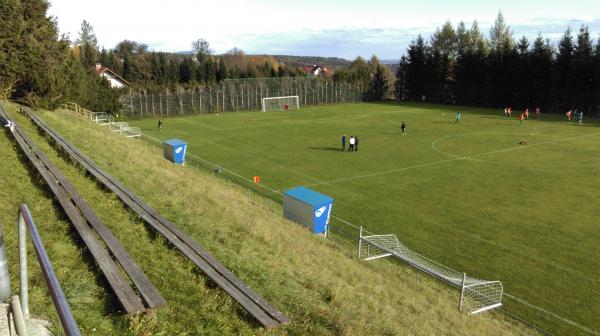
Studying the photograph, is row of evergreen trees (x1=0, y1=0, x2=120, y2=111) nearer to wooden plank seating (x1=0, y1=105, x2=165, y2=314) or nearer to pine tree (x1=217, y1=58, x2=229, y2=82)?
wooden plank seating (x1=0, y1=105, x2=165, y2=314)

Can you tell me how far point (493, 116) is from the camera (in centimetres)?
6106

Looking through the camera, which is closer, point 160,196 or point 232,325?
point 232,325

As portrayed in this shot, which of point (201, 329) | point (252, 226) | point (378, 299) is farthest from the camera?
point (252, 226)

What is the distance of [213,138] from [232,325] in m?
40.3

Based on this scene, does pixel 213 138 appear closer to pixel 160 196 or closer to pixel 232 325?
pixel 160 196

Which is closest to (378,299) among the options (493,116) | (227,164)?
(227,164)

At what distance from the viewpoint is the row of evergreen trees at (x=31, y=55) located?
27.2 meters

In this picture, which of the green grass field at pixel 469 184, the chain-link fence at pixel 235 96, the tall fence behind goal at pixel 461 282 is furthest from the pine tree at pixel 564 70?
the tall fence behind goal at pixel 461 282

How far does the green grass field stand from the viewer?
53.0 feet

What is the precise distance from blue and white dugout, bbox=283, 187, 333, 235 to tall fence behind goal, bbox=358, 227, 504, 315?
2038 millimetres

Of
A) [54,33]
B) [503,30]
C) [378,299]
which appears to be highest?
[503,30]

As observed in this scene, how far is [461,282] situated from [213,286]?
8.47m

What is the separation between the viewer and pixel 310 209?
60.3 feet

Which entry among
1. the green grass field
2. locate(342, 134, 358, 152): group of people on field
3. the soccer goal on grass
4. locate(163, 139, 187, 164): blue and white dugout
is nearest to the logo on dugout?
the green grass field
